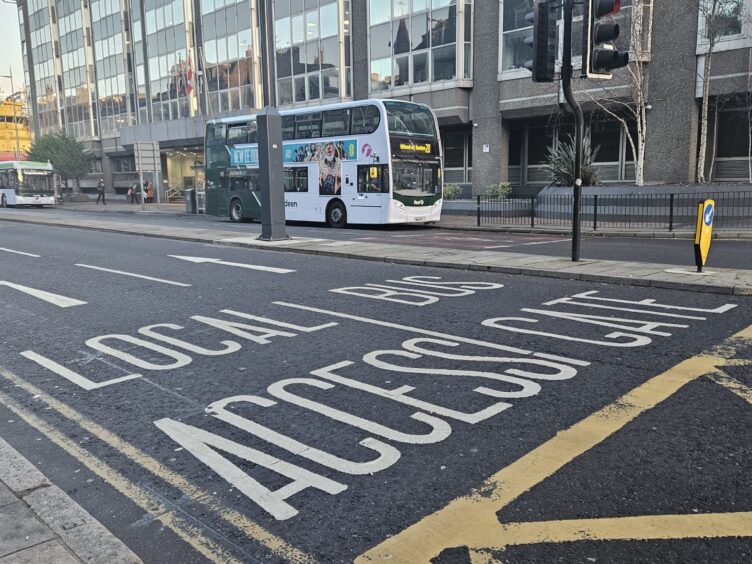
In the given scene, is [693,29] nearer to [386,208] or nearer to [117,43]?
[386,208]

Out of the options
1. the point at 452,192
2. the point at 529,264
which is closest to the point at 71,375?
the point at 529,264

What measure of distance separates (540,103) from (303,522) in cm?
2525

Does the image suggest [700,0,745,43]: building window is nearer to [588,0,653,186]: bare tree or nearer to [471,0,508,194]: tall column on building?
[588,0,653,186]: bare tree

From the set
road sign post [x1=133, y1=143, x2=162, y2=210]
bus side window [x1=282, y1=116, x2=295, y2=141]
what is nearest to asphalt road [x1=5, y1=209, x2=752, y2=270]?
bus side window [x1=282, y1=116, x2=295, y2=141]

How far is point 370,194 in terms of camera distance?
67.8 ft

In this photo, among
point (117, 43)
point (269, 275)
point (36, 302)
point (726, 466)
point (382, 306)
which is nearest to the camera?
point (726, 466)

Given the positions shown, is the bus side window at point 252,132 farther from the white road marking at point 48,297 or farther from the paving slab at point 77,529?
the paving slab at point 77,529

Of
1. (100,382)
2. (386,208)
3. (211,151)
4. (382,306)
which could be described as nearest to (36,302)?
(100,382)

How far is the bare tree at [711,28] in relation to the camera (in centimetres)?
2009

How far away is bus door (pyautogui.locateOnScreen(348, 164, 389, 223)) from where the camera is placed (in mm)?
20264

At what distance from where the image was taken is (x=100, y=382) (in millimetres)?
4996

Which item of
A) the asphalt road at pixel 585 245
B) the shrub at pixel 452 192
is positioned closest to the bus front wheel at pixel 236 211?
the asphalt road at pixel 585 245

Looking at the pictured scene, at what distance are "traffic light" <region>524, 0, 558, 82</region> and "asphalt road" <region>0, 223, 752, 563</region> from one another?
4.20 metres

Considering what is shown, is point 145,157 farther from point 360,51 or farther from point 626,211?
point 626,211
